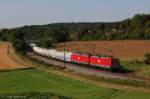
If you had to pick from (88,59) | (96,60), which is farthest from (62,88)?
(88,59)

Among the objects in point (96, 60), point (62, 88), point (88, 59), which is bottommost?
point (62, 88)

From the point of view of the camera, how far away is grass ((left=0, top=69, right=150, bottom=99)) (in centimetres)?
4234

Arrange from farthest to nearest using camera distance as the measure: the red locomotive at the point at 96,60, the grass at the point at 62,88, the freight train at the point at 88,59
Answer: the freight train at the point at 88,59 → the red locomotive at the point at 96,60 → the grass at the point at 62,88

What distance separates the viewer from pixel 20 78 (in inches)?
2517

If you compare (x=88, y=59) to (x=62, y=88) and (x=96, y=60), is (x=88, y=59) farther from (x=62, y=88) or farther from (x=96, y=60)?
(x=62, y=88)

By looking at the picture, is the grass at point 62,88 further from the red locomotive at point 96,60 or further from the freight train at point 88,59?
the freight train at point 88,59

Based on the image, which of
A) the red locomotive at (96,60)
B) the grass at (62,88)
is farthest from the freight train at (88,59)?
the grass at (62,88)

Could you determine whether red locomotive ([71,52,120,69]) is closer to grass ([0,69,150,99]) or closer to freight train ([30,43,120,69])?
freight train ([30,43,120,69])

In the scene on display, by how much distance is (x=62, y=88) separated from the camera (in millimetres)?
50688

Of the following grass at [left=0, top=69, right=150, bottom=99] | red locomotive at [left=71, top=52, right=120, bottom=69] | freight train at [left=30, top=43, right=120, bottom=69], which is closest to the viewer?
grass at [left=0, top=69, right=150, bottom=99]

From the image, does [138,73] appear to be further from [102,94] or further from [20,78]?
[102,94]

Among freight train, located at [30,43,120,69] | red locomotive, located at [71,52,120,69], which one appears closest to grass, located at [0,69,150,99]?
red locomotive, located at [71,52,120,69]

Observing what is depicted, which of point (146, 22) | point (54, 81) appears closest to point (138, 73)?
point (54, 81)

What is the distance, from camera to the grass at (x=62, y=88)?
4234 centimetres
